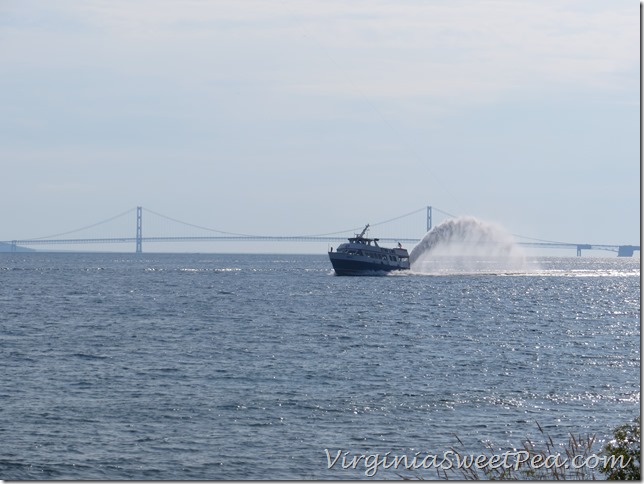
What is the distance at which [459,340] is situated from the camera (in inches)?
1975

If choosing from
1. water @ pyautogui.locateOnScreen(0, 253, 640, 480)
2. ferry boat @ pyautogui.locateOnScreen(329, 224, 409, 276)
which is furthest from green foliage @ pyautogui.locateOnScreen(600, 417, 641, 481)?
ferry boat @ pyautogui.locateOnScreen(329, 224, 409, 276)

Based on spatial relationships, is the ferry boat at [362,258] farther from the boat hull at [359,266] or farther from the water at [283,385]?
the water at [283,385]

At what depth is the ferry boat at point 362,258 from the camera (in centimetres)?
10844

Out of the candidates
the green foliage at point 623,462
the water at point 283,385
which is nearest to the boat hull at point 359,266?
the water at point 283,385

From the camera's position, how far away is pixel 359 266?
110125mm

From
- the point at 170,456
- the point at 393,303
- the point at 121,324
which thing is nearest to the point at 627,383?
the point at 170,456

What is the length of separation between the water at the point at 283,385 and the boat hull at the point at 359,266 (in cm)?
3986

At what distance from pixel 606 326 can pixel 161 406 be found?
36993 millimetres

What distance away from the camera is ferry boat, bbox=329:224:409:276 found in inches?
4269

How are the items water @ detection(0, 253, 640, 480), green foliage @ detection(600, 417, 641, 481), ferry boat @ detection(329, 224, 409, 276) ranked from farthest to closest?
1. ferry boat @ detection(329, 224, 409, 276)
2. water @ detection(0, 253, 640, 480)
3. green foliage @ detection(600, 417, 641, 481)

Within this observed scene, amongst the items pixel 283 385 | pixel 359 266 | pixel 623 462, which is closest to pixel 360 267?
pixel 359 266

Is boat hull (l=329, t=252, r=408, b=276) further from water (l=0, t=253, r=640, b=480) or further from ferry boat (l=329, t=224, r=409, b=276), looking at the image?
water (l=0, t=253, r=640, b=480)

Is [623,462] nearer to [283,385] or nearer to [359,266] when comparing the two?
[283,385]

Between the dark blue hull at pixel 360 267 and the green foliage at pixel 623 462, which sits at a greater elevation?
the dark blue hull at pixel 360 267
